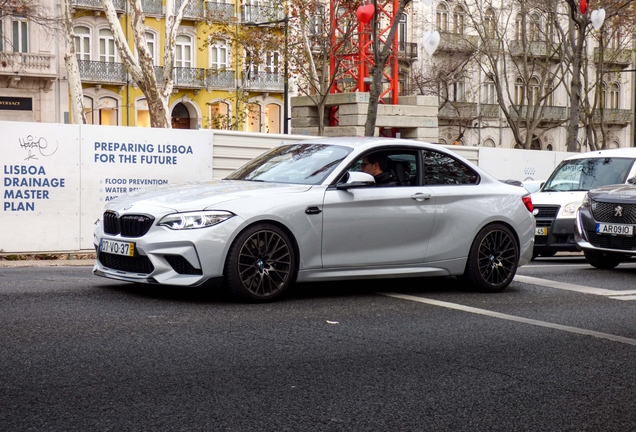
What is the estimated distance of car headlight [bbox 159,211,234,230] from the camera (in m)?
8.12

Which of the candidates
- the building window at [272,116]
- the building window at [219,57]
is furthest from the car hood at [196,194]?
the building window at [272,116]

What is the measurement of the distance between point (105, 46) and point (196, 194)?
43214 mm

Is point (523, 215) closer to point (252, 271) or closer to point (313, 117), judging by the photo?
point (252, 271)

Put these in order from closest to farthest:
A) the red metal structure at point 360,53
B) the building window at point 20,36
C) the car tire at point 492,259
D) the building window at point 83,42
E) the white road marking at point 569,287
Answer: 1. the car tire at point 492,259
2. the white road marking at point 569,287
3. the red metal structure at point 360,53
4. the building window at point 20,36
5. the building window at point 83,42

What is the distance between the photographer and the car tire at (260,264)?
325 inches

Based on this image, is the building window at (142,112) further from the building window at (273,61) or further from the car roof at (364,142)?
the car roof at (364,142)

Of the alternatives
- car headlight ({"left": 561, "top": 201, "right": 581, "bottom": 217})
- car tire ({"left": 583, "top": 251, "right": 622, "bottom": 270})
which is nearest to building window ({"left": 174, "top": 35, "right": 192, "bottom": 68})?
car headlight ({"left": 561, "top": 201, "right": 581, "bottom": 217})

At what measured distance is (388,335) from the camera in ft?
23.9

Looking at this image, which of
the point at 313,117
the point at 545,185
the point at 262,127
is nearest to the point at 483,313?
the point at 545,185

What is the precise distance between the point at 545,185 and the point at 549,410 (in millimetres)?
12558

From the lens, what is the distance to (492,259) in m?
10.3

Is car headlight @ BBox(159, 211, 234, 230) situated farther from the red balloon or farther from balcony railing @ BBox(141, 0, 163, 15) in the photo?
balcony railing @ BBox(141, 0, 163, 15)

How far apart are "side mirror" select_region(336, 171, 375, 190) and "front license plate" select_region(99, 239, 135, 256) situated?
1.99 meters

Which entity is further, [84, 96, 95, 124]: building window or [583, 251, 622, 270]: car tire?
A: [84, 96, 95, 124]: building window
